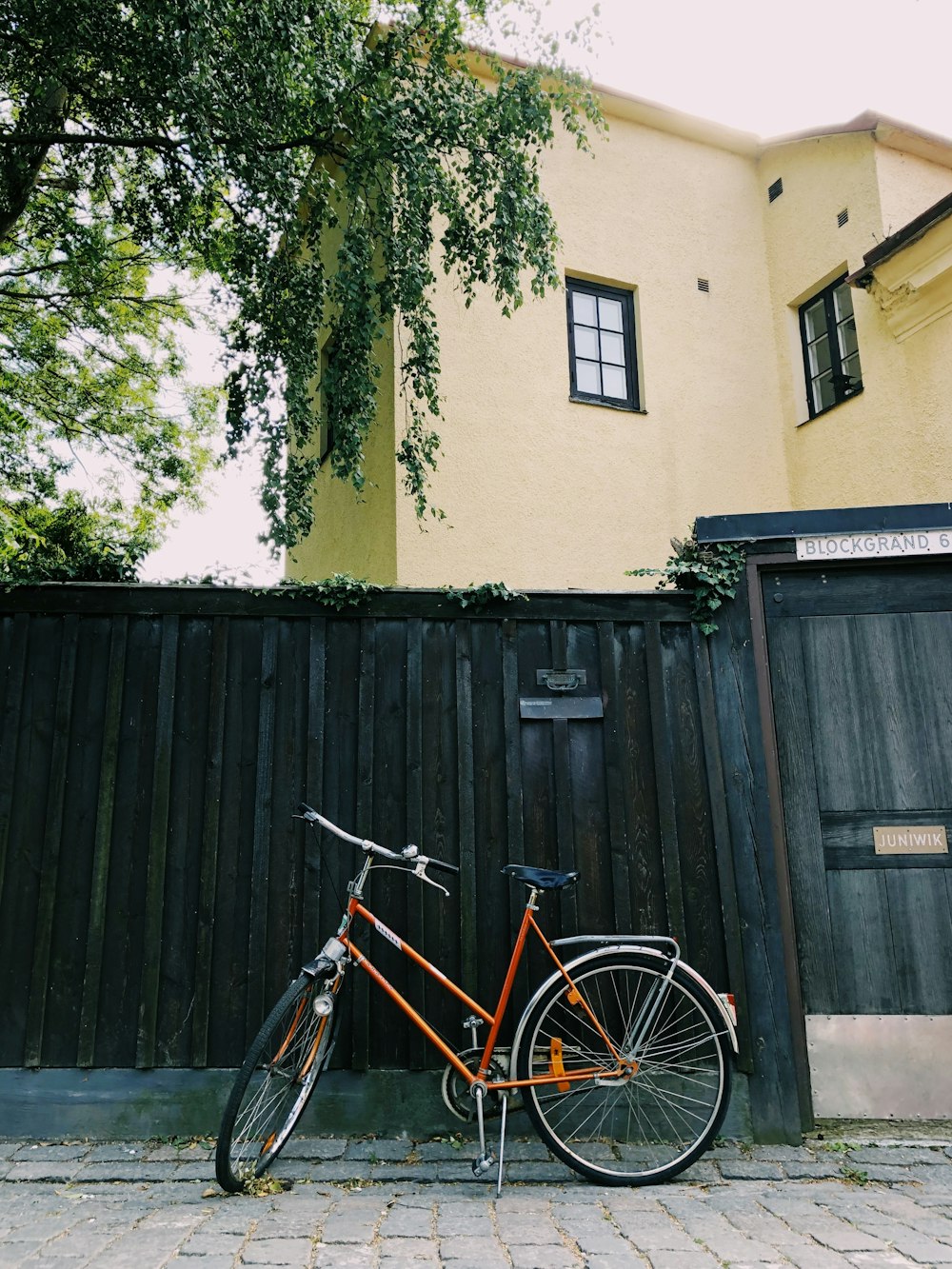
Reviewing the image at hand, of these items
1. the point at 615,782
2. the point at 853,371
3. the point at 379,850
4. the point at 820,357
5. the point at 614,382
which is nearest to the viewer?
the point at 379,850

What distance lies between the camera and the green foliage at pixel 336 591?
4531 mm

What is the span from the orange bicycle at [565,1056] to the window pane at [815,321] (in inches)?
296

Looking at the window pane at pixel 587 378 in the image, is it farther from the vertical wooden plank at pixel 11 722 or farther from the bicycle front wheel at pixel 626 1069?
the bicycle front wheel at pixel 626 1069

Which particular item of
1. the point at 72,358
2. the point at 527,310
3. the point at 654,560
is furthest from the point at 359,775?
the point at 72,358

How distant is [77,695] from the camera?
4430 mm

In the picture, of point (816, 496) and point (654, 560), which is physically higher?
point (816, 496)

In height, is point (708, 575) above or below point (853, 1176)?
above

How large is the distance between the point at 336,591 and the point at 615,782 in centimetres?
165

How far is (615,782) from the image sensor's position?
14.7 feet

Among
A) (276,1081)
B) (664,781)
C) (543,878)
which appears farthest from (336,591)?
(276,1081)

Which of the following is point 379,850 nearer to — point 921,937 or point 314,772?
point 314,772

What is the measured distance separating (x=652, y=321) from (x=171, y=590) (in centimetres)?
651

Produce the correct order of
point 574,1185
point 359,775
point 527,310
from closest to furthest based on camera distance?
1. point 574,1185
2. point 359,775
3. point 527,310

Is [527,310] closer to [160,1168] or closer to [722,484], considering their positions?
[722,484]
